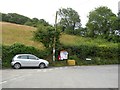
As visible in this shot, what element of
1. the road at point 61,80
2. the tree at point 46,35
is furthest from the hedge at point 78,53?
the road at point 61,80

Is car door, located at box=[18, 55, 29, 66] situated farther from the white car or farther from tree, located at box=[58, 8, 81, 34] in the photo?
tree, located at box=[58, 8, 81, 34]

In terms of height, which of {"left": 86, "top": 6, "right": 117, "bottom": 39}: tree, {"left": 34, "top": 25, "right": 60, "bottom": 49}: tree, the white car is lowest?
the white car

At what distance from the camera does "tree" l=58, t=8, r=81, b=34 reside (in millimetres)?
88062

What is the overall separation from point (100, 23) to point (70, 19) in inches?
695

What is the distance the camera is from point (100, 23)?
244 ft

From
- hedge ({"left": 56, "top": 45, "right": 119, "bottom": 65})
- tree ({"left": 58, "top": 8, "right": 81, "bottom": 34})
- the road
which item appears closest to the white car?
hedge ({"left": 56, "top": 45, "right": 119, "bottom": 65})

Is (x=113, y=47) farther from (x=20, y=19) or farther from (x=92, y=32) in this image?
(x=20, y=19)

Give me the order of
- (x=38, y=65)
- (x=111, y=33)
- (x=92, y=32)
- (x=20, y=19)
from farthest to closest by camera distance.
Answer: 1. (x=20, y=19)
2. (x=92, y=32)
3. (x=111, y=33)
4. (x=38, y=65)

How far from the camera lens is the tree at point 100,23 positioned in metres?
72.7

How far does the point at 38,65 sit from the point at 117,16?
45596 millimetres

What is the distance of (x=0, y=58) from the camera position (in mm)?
29891

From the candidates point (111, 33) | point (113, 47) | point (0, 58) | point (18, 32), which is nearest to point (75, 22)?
point (111, 33)

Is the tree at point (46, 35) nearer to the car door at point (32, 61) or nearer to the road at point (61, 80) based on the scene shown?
the car door at point (32, 61)

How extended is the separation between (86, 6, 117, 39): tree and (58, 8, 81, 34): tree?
11449 mm
